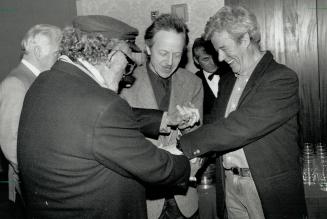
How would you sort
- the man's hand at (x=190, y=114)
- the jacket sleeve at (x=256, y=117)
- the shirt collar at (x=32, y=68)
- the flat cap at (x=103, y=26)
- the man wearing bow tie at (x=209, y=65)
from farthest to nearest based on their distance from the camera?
the man wearing bow tie at (x=209, y=65)
the shirt collar at (x=32, y=68)
the man's hand at (x=190, y=114)
the jacket sleeve at (x=256, y=117)
the flat cap at (x=103, y=26)

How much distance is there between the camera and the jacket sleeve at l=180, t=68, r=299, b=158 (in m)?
2.12

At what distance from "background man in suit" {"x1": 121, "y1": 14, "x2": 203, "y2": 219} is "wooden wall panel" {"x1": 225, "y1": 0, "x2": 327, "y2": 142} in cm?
217

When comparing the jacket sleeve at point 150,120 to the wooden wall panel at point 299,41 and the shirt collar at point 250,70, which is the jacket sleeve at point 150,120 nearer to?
the shirt collar at point 250,70

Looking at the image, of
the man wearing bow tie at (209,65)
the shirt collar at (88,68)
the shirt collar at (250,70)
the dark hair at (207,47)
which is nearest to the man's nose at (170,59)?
the shirt collar at (250,70)

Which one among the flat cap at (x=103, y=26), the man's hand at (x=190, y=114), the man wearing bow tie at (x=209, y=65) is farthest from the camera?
the man wearing bow tie at (x=209, y=65)

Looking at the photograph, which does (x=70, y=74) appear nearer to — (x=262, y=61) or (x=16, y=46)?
(x=262, y=61)

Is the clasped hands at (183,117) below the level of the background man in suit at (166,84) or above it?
below

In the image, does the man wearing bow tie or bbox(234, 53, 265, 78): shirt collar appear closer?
bbox(234, 53, 265, 78): shirt collar

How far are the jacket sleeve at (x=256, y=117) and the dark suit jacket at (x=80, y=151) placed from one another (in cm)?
63

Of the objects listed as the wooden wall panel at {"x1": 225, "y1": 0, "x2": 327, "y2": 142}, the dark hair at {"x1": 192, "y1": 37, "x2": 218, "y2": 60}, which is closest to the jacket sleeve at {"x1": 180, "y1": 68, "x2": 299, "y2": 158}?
the dark hair at {"x1": 192, "y1": 37, "x2": 218, "y2": 60}

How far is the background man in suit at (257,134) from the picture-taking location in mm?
2143

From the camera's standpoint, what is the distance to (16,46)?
5.75m

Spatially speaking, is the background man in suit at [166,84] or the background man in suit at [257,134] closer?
the background man in suit at [257,134]

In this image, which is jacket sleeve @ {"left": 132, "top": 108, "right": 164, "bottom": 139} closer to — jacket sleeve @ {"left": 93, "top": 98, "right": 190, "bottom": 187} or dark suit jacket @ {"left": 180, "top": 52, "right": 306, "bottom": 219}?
dark suit jacket @ {"left": 180, "top": 52, "right": 306, "bottom": 219}
